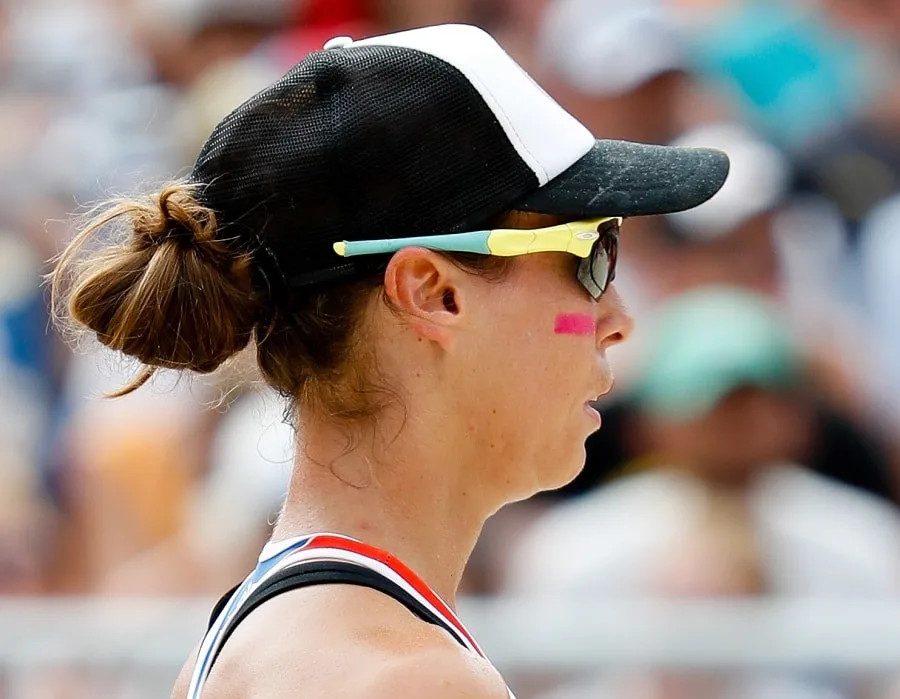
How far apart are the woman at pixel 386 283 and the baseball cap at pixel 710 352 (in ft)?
6.22

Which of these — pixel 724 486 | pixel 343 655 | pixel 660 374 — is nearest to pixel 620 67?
pixel 660 374

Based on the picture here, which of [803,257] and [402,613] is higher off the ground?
[402,613]

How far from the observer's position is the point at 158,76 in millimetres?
4961

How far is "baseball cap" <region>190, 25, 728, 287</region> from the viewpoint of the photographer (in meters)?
1.31

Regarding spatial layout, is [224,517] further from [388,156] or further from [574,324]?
[388,156]

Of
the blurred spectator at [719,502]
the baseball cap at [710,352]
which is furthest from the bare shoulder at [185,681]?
the baseball cap at [710,352]

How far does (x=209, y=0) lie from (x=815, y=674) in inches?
125

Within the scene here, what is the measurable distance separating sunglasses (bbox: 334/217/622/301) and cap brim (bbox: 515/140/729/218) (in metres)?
0.02

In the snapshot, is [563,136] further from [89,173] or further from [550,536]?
[89,173]

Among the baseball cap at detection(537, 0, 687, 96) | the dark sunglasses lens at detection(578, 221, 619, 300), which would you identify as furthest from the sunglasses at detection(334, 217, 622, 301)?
the baseball cap at detection(537, 0, 687, 96)

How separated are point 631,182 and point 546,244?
0.11 meters

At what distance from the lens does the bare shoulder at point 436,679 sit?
113cm

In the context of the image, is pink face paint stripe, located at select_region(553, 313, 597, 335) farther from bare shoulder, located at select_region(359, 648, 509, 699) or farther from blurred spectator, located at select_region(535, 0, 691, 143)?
blurred spectator, located at select_region(535, 0, 691, 143)

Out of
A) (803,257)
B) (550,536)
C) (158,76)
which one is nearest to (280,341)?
(550,536)
